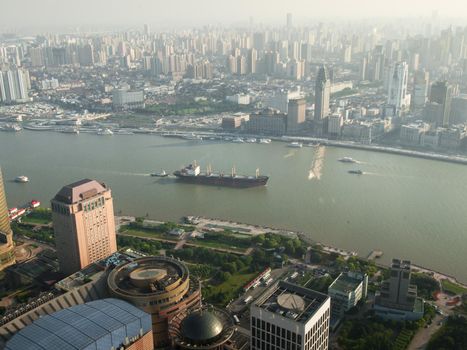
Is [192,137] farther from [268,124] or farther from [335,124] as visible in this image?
[335,124]

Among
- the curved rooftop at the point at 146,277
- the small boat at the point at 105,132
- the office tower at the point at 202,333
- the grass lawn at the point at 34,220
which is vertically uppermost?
the office tower at the point at 202,333

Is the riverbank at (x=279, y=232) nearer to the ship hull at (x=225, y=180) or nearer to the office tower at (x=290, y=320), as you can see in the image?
the ship hull at (x=225, y=180)

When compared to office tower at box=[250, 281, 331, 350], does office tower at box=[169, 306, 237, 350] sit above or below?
below

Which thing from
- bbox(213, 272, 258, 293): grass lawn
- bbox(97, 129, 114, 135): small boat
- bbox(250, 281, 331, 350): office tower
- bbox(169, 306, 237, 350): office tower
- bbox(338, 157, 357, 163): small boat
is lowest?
bbox(97, 129, 114, 135): small boat

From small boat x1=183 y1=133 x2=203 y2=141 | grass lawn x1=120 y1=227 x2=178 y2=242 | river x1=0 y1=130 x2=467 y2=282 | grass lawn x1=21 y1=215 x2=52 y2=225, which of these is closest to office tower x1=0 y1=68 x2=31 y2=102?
river x1=0 y1=130 x2=467 y2=282

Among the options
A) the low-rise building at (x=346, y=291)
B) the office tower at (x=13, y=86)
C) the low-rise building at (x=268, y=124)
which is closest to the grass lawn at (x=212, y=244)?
the low-rise building at (x=346, y=291)

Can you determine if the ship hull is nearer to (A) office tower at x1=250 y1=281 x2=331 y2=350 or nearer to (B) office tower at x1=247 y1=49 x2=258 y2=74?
(A) office tower at x1=250 y1=281 x2=331 y2=350

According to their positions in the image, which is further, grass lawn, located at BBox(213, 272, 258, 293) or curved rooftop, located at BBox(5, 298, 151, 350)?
grass lawn, located at BBox(213, 272, 258, 293)
